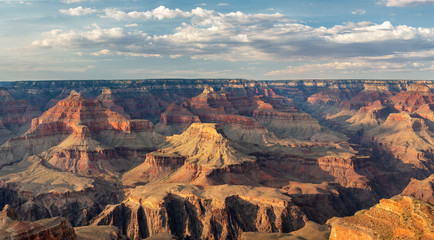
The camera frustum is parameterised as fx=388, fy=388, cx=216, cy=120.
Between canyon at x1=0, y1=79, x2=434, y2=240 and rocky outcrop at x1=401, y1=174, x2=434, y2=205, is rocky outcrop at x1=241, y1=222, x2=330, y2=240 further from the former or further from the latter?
rocky outcrop at x1=401, y1=174, x2=434, y2=205

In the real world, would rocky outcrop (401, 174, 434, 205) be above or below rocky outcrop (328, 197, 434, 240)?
below

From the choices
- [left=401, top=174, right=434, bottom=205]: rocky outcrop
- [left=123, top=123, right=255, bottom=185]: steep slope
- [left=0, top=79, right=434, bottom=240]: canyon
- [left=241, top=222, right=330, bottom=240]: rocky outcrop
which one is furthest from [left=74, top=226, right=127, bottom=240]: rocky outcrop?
[left=401, top=174, right=434, bottom=205]: rocky outcrop

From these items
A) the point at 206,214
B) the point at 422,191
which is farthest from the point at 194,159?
the point at 422,191

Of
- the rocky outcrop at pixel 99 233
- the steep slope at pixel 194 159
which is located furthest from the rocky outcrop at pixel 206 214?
the steep slope at pixel 194 159

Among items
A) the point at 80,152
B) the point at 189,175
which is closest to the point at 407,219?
the point at 189,175

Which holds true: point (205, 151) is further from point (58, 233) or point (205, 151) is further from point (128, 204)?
point (58, 233)
